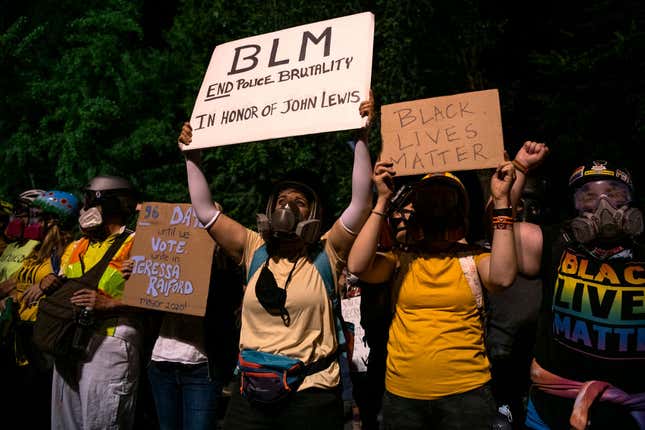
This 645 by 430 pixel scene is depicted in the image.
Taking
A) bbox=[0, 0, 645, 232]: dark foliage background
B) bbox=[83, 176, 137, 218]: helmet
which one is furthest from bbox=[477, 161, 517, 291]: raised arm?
bbox=[0, 0, 645, 232]: dark foliage background

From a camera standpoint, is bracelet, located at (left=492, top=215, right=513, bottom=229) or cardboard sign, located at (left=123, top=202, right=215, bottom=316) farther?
cardboard sign, located at (left=123, top=202, right=215, bottom=316)

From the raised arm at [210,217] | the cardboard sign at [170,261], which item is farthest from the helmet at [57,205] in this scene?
the raised arm at [210,217]

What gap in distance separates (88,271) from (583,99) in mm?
5366

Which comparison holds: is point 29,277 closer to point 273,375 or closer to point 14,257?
point 14,257

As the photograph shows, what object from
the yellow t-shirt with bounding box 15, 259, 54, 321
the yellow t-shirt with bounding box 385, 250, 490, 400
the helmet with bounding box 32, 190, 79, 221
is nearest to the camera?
the yellow t-shirt with bounding box 385, 250, 490, 400

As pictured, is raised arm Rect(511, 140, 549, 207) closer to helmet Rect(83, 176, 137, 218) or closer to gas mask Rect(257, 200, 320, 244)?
gas mask Rect(257, 200, 320, 244)

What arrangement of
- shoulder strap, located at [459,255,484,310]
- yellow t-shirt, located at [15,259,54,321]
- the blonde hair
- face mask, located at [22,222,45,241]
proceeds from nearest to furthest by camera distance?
shoulder strap, located at [459,255,484,310] → yellow t-shirt, located at [15,259,54,321] → the blonde hair → face mask, located at [22,222,45,241]

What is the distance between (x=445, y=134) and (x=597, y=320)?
112 centimetres

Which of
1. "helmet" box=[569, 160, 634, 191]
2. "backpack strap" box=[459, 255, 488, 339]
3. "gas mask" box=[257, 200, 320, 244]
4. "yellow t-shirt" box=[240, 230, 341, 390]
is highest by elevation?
"helmet" box=[569, 160, 634, 191]

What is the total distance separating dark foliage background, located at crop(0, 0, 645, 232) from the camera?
6320 mm

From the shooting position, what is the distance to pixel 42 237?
5176 mm

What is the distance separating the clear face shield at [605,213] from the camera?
105 inches

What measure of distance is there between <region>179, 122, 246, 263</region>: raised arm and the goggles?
1.73m

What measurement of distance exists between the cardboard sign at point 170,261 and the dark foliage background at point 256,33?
115 inches
